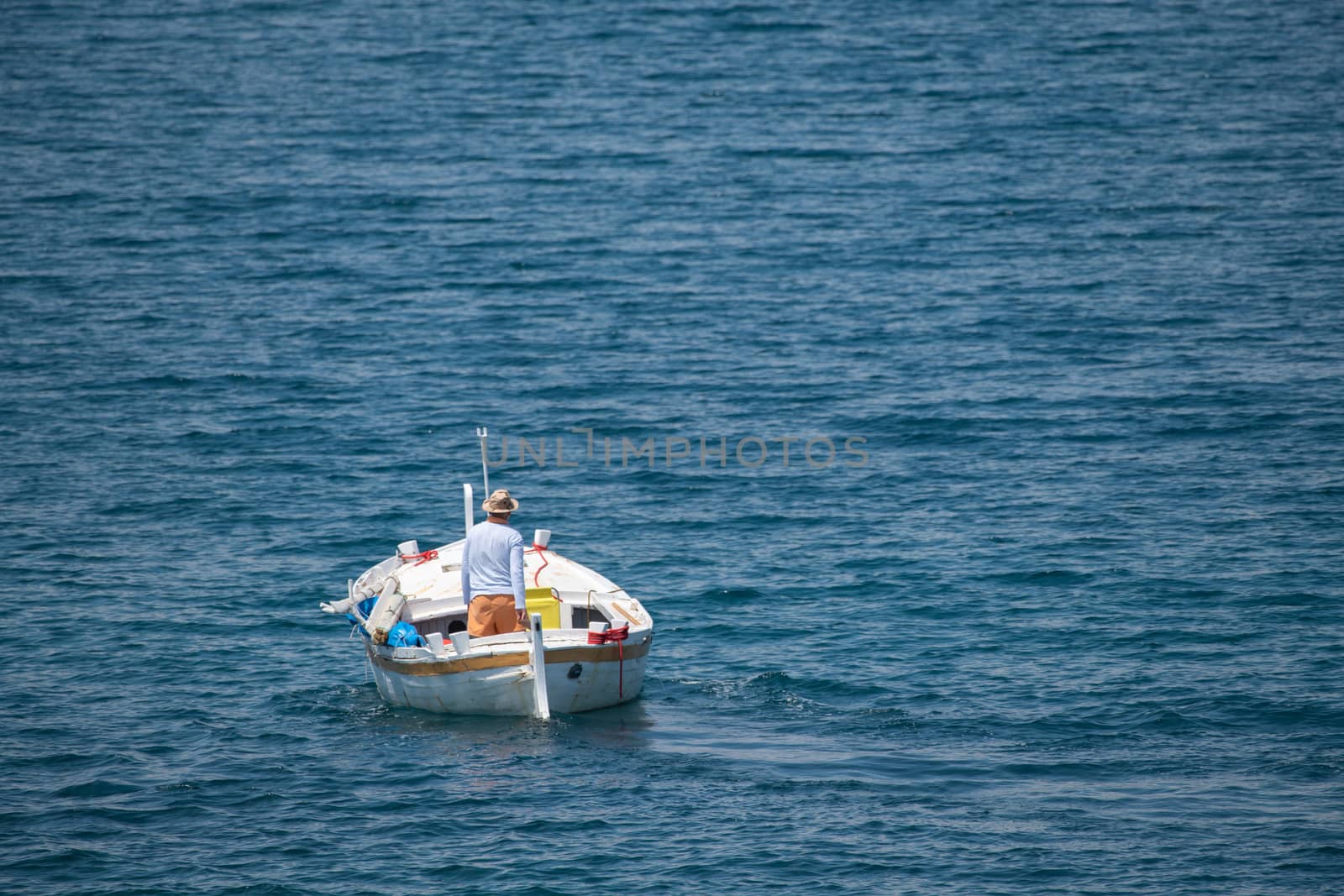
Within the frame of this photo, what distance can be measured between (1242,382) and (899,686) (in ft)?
61.7

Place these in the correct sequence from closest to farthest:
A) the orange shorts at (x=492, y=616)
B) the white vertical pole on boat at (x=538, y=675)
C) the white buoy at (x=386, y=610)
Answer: the white vertical pole on boat at (x=538, y=675) < the orange shorts at (x=492, y=616) < the white buoy at (x=386, y=610)

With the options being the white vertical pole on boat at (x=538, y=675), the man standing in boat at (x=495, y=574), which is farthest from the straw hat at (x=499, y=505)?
the white vertical pole on boat at (x=538, y=675)

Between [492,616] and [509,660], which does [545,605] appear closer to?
[492,616]

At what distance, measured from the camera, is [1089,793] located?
1723 cm

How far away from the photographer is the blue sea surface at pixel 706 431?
674 inches

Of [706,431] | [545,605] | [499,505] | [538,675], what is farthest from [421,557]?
[706,431]

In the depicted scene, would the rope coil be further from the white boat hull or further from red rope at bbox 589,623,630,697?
red rope at bbox 589,623,630,697

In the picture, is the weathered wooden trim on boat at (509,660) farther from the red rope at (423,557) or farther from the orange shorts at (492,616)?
A: the red rope at (423,557)

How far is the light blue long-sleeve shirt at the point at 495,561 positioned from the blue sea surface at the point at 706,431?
5.89ft

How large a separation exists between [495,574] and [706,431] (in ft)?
50.9

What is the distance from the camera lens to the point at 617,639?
19.2 meters

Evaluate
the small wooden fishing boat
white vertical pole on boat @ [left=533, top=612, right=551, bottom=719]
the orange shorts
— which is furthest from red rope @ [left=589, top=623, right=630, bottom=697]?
the orange shorts

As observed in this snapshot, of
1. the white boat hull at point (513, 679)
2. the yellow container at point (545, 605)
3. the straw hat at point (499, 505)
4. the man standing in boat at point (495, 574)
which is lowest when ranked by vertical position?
the white boat hull at point (513, 679)

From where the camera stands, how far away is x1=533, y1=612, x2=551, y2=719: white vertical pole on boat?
18516 mm
